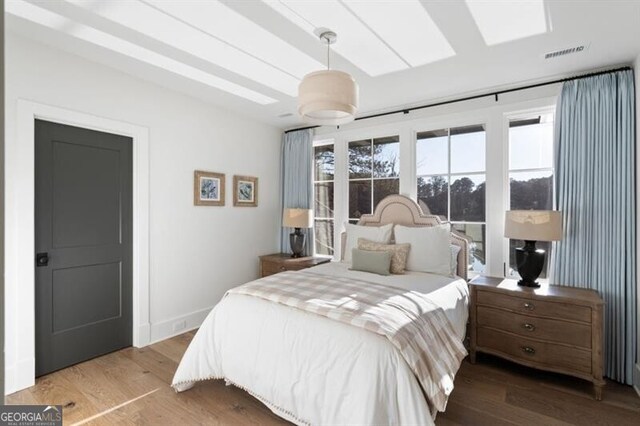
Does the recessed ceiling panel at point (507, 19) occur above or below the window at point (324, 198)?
above

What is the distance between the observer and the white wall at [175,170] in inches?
96.2

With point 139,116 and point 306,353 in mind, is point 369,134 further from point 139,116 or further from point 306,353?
point 306,353

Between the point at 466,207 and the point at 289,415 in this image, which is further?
the point at 466,207

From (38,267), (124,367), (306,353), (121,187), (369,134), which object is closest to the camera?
(306,353)

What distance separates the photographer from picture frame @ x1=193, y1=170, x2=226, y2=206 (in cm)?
375

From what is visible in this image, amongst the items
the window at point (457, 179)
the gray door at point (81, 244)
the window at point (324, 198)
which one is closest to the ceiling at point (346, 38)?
the window at point (457, 179)

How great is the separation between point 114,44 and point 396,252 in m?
3.01

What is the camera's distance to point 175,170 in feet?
11.6

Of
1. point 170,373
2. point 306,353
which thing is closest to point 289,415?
point 306,353

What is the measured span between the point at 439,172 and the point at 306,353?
2685mm

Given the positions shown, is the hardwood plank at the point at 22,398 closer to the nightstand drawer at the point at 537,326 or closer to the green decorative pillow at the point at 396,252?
the green decorative pillow at the point at 396,252

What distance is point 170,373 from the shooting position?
2732 millimetres

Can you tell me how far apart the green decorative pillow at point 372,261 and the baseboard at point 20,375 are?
2740 mm

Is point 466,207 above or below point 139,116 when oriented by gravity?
below
